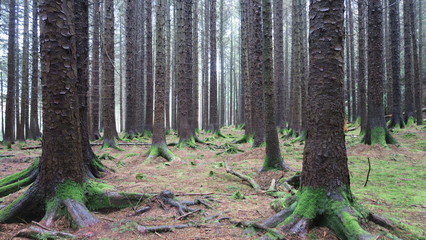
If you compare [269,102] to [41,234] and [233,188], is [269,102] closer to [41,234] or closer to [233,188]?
[233,188]

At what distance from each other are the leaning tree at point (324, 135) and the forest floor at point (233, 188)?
0.29 metres

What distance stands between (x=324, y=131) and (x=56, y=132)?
11.9 feet

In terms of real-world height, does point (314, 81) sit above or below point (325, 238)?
above

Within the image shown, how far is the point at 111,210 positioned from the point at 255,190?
2.86 meters

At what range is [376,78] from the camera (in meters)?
9.54

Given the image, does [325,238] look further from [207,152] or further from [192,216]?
[207,152]

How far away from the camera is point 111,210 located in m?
4.21

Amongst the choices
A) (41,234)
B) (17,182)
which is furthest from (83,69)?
(41,234)

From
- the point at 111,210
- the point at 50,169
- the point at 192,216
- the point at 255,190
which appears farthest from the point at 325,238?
the point at 50,169

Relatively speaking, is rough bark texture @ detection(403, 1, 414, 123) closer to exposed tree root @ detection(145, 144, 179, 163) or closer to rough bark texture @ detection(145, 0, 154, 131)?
exposed tree root @ detection(145, 144, 179, 163)

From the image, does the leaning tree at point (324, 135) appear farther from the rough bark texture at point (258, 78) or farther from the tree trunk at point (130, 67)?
the tree trunk at point (130, 67)

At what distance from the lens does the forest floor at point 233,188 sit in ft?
10.8

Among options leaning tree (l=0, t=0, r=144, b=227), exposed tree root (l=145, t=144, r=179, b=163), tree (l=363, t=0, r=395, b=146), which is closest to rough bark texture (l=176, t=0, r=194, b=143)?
exposed tree root (l=145, t=144, r=179, b=163)

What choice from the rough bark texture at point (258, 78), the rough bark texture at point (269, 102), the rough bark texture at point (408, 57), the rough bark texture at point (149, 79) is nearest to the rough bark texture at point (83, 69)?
the rough bark texture at point (269, 102)
